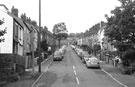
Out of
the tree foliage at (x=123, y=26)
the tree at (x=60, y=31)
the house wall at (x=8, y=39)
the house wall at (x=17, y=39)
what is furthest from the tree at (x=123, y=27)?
the tree at (x=60, y=31)

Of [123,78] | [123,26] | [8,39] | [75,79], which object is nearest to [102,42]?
[123,26]

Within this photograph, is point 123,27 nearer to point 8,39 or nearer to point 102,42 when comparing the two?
point 102,42

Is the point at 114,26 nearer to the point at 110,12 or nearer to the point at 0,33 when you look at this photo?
the point at 110,12

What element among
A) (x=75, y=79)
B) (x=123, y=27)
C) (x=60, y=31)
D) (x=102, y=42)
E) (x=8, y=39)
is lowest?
(x=75, y=79)

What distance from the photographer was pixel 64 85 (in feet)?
61.5

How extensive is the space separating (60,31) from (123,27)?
117963mm

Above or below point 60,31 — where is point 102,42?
below

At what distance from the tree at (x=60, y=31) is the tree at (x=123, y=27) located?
111670 mm

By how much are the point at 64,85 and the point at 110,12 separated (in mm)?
13418

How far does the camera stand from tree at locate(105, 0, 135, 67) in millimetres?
27016

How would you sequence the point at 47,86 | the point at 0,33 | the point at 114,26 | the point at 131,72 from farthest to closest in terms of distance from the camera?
the point at 114,26, the point at 131,72, the point at 47,86, the point at 0,33

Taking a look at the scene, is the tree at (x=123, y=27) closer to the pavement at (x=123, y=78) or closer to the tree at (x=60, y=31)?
the pavement at (x=123, y=78)

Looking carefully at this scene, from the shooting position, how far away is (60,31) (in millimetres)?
144375

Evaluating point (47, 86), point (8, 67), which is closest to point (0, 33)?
point (47, 86)
